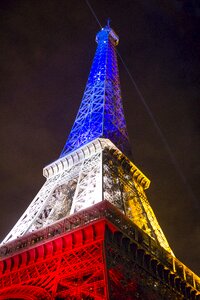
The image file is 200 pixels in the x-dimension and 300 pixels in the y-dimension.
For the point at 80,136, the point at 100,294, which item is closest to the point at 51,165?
the point at 80,136

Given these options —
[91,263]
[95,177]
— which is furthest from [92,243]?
[95,177]

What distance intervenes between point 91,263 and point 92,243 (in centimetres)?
92

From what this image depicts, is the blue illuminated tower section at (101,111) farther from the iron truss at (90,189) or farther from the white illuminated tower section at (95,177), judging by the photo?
the iron truss at (90,189)

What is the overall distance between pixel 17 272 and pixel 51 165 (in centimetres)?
1059

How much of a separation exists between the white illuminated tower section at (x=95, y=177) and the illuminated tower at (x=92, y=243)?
74mm

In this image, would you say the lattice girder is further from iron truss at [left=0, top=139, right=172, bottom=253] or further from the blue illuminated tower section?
the blue illuminated tower section

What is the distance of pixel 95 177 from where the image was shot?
21.0 m

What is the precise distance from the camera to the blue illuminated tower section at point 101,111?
28373mm

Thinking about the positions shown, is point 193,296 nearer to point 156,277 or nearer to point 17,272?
point 156,277

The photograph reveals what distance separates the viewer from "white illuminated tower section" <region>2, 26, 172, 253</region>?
65.3 feet

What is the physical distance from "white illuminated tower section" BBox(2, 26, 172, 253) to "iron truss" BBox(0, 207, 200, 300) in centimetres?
233

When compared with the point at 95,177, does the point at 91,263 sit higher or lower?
lower

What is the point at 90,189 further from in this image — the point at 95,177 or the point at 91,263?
the point at 91,263

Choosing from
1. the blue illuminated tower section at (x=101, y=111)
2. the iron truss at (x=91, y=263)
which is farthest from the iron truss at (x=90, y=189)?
the blue illuminated tower section at (x=101, y=111)
